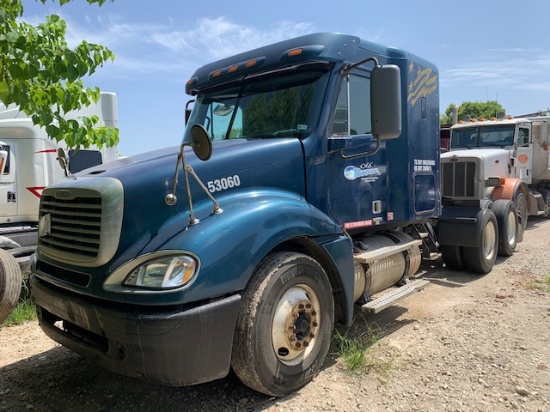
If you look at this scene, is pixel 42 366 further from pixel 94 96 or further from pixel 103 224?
pixel 94 96

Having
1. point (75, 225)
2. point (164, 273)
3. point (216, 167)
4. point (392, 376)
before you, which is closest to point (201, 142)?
point (216, 167)

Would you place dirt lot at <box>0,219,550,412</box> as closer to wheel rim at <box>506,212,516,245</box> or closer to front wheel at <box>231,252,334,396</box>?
front wheel at <box>231,252,334,396</box>

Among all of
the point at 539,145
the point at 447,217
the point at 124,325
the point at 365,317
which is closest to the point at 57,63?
the point at 124,325

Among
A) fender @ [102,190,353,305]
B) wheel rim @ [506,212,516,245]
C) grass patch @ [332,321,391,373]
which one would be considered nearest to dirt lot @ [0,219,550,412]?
grass patch @ [332,321,391,373]

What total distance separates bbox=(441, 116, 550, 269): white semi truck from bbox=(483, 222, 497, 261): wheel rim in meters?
0.37

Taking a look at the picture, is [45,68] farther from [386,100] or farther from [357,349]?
[357,349]

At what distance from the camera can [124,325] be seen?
8.63ft

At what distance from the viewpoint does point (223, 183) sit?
326 centimetres

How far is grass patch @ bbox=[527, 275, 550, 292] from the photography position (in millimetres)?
5995

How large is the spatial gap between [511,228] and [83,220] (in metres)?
7.59

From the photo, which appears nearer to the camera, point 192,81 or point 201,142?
point 201,142

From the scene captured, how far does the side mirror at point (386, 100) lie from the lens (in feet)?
12.2

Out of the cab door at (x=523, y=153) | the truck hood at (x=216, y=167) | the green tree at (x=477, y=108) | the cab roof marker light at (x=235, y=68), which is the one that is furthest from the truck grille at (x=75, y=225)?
the green tree at (x=477, y=108)

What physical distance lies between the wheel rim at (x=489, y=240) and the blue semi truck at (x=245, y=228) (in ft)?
9.40
